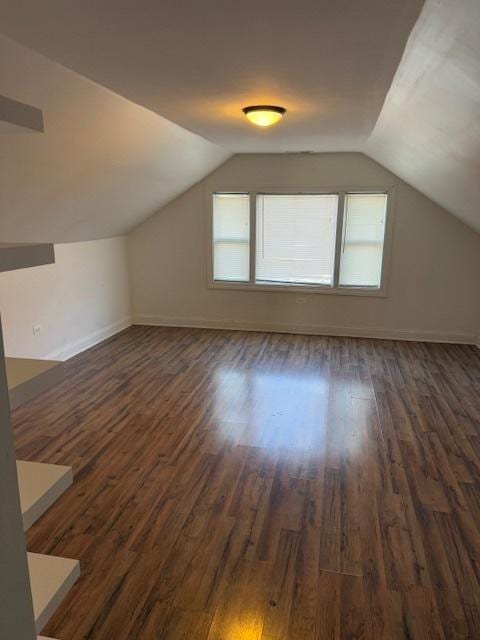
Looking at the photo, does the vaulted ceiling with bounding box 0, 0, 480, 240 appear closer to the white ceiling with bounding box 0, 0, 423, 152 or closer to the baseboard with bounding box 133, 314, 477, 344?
the white ceiling with bounding box 0, 0, 423, 152

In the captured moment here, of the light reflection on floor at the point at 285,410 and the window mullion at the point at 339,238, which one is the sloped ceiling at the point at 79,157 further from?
the light reflection on floor at the point at 285,410

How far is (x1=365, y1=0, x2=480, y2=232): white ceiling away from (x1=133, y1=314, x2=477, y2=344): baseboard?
5.19ft

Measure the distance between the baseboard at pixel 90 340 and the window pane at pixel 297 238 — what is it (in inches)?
84.9

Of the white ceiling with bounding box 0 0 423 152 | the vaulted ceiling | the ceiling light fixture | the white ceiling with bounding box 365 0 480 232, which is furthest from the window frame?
the ceiling light fixture

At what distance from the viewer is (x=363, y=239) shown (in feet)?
19.1

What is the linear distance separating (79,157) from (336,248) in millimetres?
3615

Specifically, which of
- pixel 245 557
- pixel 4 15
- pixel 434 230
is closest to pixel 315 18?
pixel 4 15

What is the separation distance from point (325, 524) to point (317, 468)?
543 mm

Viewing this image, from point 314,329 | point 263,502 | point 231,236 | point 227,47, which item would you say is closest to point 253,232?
point 231,236

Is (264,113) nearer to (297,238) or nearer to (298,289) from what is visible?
(297,238)

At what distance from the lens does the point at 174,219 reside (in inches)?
248

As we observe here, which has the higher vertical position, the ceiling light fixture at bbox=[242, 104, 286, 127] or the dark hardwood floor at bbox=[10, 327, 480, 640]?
the ceiling light fixture at bbox=[242, 104, 286, 127]

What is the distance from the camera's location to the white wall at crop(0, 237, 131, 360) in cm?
423

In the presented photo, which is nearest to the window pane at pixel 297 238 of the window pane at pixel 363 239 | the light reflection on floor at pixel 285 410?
the window pane at pixel 363 239
